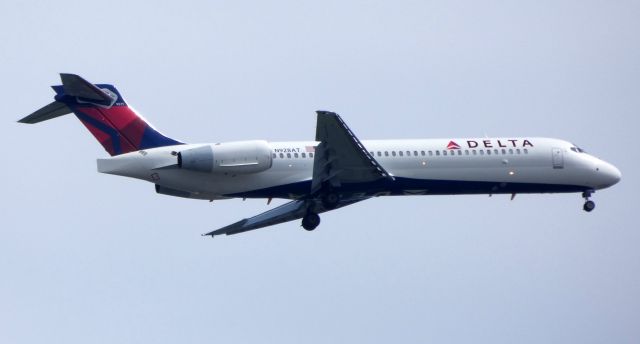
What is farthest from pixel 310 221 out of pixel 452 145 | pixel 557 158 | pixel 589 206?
pixel 589 206

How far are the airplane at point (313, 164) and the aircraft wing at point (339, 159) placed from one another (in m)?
0.03

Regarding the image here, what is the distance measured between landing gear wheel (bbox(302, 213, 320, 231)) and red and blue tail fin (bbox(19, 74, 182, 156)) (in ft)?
15.8

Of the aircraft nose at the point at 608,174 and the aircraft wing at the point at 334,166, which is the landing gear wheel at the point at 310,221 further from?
the aircraft nose at the point at 608,174

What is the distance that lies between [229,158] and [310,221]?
411 centimetres

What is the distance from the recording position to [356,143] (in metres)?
44.2

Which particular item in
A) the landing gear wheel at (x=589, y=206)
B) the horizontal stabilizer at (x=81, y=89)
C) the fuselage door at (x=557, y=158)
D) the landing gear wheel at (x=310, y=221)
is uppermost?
the horizontal stabilizer at (x=81, y=89)

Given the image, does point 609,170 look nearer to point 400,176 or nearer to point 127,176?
point 400,176

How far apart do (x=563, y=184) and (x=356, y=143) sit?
8.63m

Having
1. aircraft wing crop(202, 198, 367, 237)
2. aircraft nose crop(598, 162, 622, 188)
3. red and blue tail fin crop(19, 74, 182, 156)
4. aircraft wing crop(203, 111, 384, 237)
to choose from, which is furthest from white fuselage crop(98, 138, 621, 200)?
aircraft wing crop(202, 198, 367, 237)

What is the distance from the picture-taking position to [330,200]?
45688mm

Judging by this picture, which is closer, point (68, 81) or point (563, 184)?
point (68, 81)

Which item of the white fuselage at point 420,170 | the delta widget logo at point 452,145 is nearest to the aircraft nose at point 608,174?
the white fuselage at point 420,170

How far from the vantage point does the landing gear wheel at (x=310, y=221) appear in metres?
46.4

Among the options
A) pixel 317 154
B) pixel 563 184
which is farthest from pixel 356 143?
pixel 563 184
